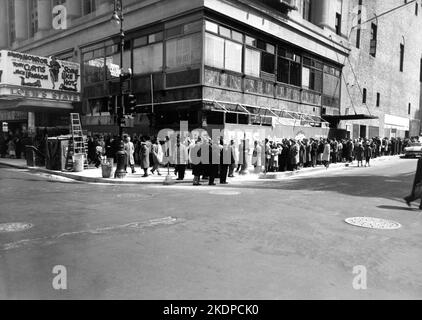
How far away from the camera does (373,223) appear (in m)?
7.92

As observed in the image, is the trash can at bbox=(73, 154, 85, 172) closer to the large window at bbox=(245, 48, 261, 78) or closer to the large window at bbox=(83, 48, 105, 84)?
the large window at bbox=(83, 48, 105, 84)

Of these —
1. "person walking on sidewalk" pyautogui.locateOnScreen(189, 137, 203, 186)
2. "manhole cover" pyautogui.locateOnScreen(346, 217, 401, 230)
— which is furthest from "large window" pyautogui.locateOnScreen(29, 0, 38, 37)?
"manhole cover" pyautogui.locateOnScreen(346, 217, 401, 230)

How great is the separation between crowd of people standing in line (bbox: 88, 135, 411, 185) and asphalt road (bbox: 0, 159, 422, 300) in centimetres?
442

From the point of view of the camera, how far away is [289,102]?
2919 centimetres

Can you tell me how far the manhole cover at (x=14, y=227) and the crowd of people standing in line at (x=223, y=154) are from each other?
7895mm

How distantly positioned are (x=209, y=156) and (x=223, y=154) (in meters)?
0.66

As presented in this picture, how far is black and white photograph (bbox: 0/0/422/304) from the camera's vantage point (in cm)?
487

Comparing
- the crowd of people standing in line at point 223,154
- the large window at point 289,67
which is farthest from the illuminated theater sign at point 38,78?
the large window at point 289,67

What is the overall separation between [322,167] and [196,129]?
7.93m

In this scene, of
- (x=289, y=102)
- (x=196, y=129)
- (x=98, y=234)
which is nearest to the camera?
(x=98, y=234)

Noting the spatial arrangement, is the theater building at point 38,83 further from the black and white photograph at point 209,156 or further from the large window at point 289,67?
the large window at point 289,67

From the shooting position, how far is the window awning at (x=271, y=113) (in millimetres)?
22453
